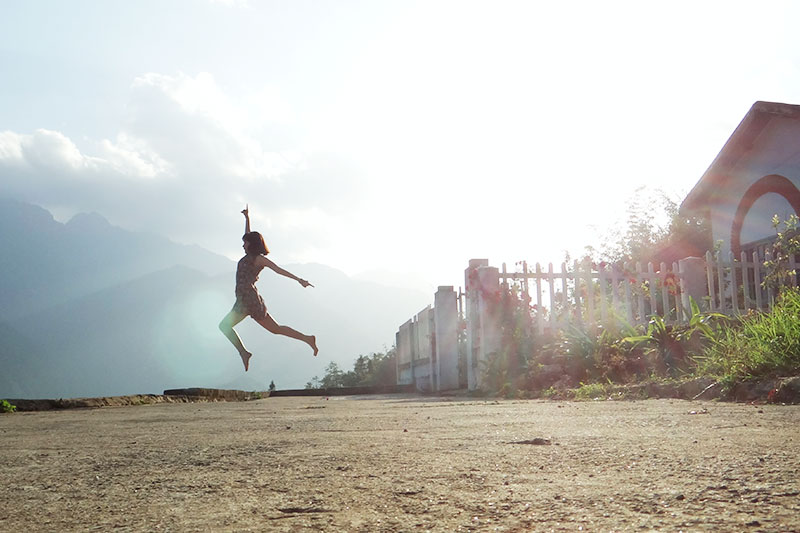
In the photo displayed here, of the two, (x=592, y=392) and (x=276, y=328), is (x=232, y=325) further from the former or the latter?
(x=592, y=392)

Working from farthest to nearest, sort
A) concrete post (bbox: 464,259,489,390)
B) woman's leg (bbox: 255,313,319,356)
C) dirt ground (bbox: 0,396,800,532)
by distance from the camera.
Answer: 1. concrete post (bbox: 464,259,489,390)
2. woman's leg (bbox: 255,313,319,356)
3. dirt ground (bbox: 0,396,800,532)

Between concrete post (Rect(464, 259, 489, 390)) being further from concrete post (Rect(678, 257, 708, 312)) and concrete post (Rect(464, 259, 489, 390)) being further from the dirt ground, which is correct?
the dirt ground

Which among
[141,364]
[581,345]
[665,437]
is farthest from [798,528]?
[141,364]

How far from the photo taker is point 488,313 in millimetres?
9977

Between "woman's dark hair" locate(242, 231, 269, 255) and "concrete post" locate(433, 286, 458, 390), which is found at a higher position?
"woman's dark hair" locate(242, 231, 269, 255)

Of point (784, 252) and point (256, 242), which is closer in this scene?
point (256, 242)

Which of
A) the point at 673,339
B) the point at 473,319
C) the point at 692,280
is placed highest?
the point at 692,280

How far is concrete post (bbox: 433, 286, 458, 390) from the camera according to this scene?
12516mm

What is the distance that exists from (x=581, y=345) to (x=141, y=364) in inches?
6820

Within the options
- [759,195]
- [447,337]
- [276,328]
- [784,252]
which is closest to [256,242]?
[276,328]

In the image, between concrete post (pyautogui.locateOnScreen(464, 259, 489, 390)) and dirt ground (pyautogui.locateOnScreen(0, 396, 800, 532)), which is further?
concrete post (pyautogui.locateOnScreen(464, 259, 489, 390))

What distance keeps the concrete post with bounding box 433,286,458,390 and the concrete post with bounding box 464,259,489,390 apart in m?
1.50

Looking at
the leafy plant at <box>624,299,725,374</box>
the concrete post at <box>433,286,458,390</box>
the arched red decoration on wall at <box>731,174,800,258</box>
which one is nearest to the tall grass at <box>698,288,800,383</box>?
the leafy plant at <box>624,299,725,374</box>

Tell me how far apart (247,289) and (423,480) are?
5.11 m
